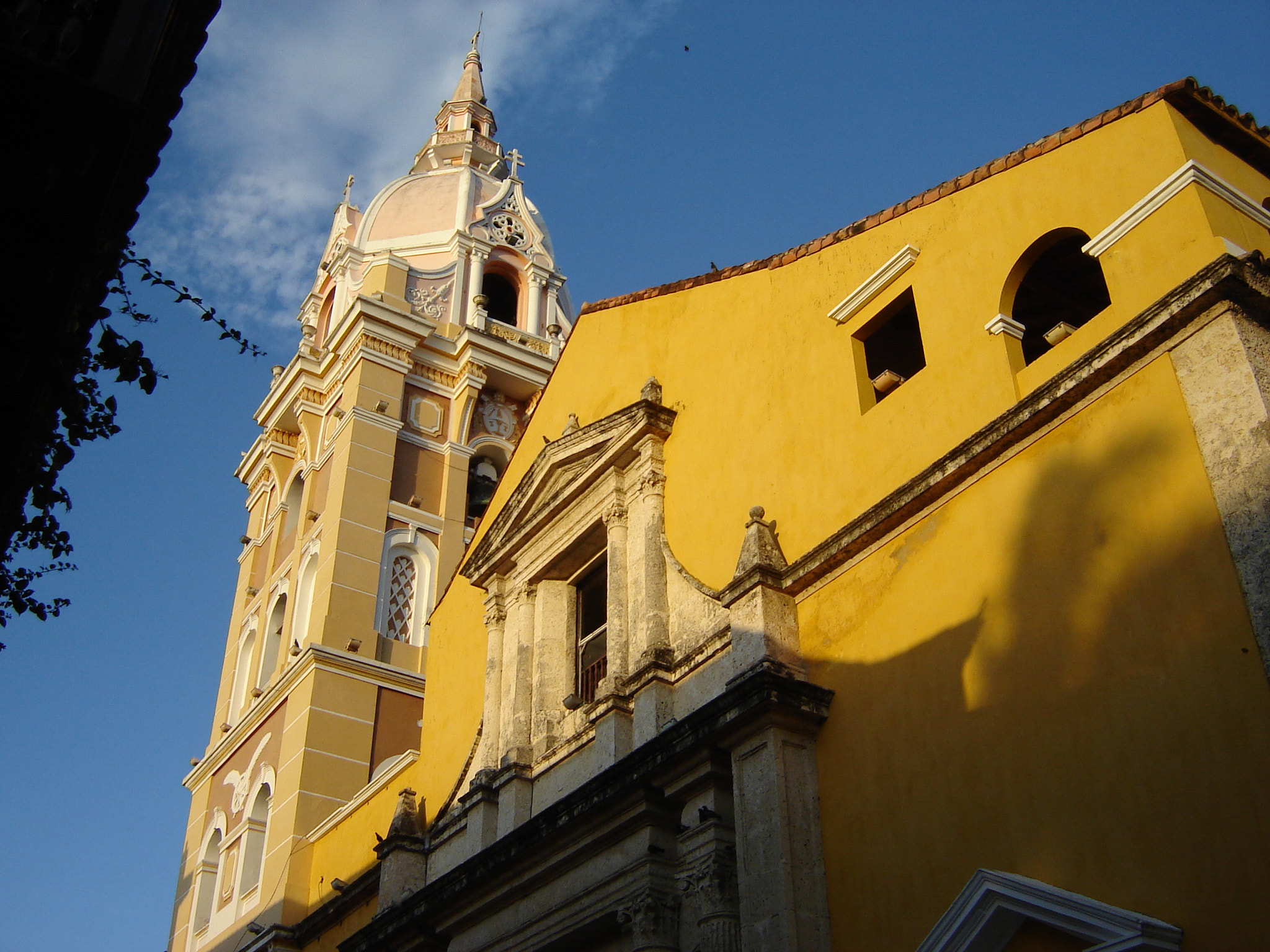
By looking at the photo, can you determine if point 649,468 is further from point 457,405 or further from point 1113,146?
point 457,405

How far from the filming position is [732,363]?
11.9 m

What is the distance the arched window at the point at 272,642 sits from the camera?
19969mm

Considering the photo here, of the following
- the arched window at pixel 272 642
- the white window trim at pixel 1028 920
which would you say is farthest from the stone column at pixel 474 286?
the white window trim at pixel 1028 920

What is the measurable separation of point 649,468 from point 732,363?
3.86 feet

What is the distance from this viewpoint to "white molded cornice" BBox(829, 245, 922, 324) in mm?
10312

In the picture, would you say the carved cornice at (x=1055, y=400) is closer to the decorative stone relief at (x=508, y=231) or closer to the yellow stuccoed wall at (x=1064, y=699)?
the yellow stuccoed wall at (x=1064, y=699)

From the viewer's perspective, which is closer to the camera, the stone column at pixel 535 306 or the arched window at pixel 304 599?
the arched window at pixel 304 599

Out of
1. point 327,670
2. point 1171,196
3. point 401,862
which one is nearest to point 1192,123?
point 1171,196

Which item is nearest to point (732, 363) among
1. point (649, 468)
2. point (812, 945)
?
point (649, 468)

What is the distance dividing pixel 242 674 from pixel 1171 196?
16.3 metres

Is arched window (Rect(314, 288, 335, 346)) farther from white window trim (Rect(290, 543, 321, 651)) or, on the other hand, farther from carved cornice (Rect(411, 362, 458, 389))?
white window trim (Rect(290, 543, 321, 651))

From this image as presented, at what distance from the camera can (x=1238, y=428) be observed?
7.18 metres

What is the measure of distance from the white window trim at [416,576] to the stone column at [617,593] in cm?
715

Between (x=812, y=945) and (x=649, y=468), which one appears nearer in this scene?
(x=812, y=945)
